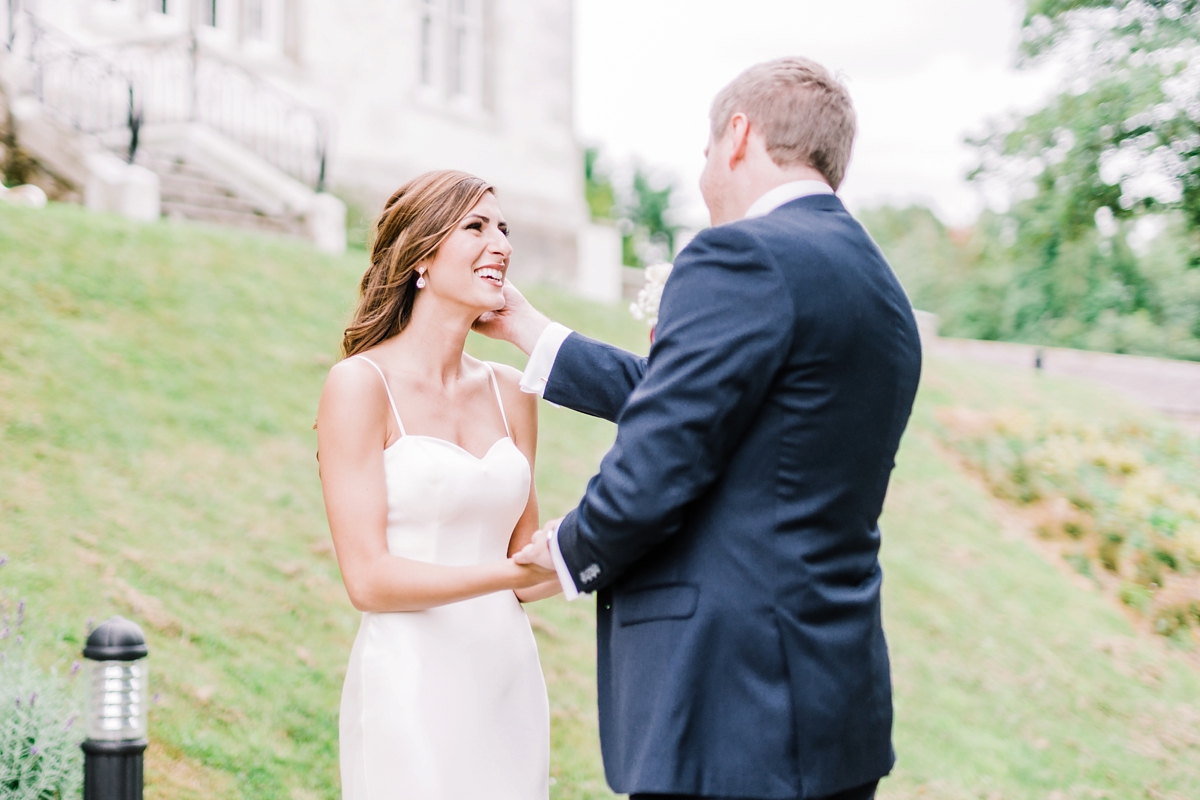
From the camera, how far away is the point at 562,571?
8.61 feet

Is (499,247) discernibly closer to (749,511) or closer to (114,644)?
(749,511)

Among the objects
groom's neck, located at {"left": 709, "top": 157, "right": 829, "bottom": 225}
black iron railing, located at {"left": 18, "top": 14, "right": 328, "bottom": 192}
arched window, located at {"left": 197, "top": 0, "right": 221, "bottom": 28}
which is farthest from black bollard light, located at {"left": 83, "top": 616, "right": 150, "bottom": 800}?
arched window, located at {"left": 197, "top": 0, "right": 221, "bottom": 28}

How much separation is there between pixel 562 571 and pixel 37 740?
2.91 meters

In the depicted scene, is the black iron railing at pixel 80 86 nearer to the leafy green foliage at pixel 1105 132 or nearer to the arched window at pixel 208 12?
the arched window at pixel 208 12

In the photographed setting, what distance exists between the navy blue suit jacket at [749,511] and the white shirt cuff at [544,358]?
77 centimetres

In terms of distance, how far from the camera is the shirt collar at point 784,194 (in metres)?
2.66

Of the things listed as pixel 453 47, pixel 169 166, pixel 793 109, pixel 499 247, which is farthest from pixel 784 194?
pixel 453 47

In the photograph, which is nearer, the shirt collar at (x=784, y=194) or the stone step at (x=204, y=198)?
the shirt collar at (x=784, y=194)

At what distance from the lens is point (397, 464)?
10.6ft

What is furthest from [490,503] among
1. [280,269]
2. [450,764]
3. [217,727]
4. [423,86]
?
[423,86]

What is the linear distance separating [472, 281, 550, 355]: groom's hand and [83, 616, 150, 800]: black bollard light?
137cm

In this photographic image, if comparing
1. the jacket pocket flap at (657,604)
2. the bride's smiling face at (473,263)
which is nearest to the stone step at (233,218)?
the bride's smiling face at (473,263)

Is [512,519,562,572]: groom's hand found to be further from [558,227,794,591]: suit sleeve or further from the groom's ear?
the groom's ear

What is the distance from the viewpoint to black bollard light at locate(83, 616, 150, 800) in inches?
126
